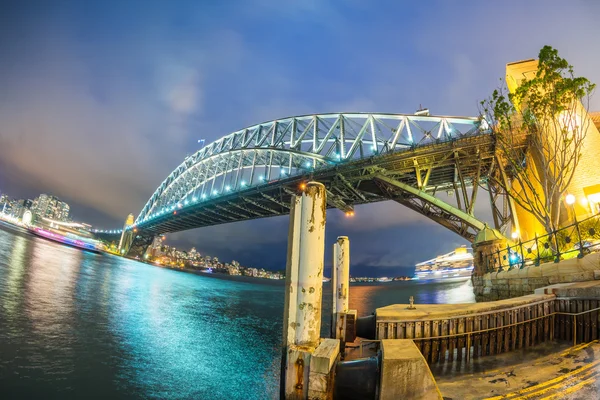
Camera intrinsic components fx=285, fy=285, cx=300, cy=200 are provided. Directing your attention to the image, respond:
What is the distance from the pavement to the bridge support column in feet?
7.50

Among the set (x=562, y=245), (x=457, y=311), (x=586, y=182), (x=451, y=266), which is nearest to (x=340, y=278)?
(x=457, y=311)

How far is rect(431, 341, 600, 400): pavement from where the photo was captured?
4050 mm

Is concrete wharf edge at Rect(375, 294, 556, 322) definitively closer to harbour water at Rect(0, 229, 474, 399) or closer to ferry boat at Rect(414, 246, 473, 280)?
harbour water at Rect(0, 229, 474, 399)

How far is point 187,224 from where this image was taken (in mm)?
68250

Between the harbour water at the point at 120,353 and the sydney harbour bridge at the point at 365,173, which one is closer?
the harbour water at the point at 120,353

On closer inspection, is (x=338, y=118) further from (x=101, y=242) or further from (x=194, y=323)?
(x=101, y=242)

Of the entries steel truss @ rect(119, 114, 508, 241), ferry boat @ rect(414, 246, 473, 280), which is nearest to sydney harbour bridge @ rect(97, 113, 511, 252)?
steel truss @ rect(119, 114, 508, 241)

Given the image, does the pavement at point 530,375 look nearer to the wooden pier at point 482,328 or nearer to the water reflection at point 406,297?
the wooden pier at point 482,328

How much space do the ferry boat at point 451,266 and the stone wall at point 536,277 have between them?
295ft

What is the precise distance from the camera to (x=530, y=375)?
4.84m

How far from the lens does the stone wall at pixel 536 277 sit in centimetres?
850

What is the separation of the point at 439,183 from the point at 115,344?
3239 cm

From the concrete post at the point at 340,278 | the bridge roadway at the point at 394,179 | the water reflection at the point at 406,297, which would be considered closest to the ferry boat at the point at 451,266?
the water reflection at the point at 406,297

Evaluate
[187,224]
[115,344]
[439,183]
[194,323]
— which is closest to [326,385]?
[115,344]
